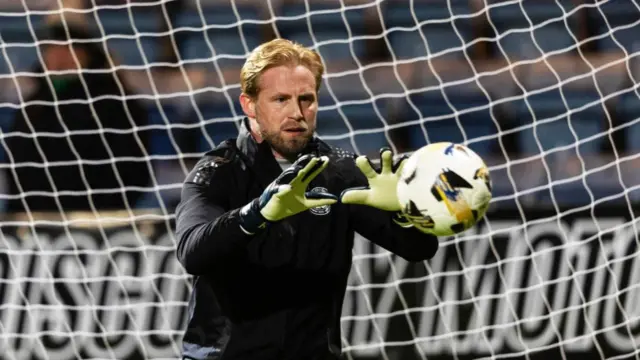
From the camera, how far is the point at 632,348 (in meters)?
4.49

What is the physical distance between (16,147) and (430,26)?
1.89 meters

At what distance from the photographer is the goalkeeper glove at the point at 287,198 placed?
239 centimetres

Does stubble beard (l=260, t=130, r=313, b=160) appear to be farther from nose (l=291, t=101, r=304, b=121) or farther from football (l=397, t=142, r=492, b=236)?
football (l=397, t=142, r=492, b=236)

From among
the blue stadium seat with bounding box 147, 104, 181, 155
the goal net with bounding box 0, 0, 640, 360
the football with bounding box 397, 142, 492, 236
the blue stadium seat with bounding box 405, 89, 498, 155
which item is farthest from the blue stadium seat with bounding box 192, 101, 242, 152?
the football with bounding box 397, 142, 492, 236

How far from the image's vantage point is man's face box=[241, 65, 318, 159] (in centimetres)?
276

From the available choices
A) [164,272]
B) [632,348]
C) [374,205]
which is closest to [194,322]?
Answer: [374,205]

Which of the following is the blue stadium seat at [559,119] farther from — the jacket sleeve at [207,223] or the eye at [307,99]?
the jacket sleeve at [207,223]

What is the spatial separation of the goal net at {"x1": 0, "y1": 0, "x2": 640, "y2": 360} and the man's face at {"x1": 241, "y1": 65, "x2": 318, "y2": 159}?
1896 millimetres

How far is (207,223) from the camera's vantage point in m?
2.56

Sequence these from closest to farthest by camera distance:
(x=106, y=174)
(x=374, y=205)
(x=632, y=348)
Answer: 1. (x=374, y=205)
2. (x=632, y=348)
3. (x=106, y=174)

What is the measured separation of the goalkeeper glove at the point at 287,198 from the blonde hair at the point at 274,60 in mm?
450

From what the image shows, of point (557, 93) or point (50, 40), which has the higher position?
point (50, 40)

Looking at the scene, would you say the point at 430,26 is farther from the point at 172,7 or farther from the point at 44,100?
the point at 44,100

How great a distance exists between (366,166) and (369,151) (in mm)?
2331
